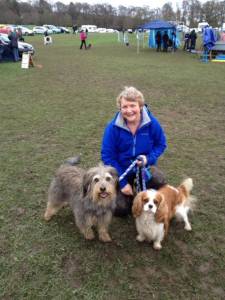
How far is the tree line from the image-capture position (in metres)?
62.3

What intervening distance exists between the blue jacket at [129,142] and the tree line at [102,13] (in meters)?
60.0

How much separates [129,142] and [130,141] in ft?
0.06

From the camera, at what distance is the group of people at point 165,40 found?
26.2 m

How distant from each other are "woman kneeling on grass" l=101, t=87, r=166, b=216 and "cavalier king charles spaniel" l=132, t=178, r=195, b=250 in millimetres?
339

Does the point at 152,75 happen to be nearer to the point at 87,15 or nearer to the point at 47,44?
the point at 47,44

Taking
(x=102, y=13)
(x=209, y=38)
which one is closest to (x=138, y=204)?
(x=209, y=38)

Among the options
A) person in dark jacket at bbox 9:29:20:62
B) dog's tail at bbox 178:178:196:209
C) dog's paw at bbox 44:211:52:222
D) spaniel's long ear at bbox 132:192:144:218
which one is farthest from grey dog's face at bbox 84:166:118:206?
person in dark jacket at bbox 9:29:20:62

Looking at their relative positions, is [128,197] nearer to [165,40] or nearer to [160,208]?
[160,208]

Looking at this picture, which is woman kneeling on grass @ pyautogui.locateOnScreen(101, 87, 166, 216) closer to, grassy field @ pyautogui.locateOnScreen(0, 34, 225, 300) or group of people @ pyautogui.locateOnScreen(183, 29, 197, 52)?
grassy field @ pyautogui.locateOnScreen(0, 34, 225, 300)

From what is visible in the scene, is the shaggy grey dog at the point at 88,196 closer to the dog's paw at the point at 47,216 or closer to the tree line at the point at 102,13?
the dog's paw at the point at 47,216

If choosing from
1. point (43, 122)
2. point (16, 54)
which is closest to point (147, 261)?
point (43, 122)

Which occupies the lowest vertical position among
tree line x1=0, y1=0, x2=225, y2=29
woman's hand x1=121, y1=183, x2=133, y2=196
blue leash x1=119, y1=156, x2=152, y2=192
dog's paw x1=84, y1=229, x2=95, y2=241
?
dog's paw x1=84, y1=229, x2=95, y2=241

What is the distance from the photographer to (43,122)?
25.0ft

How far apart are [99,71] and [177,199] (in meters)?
13.3
